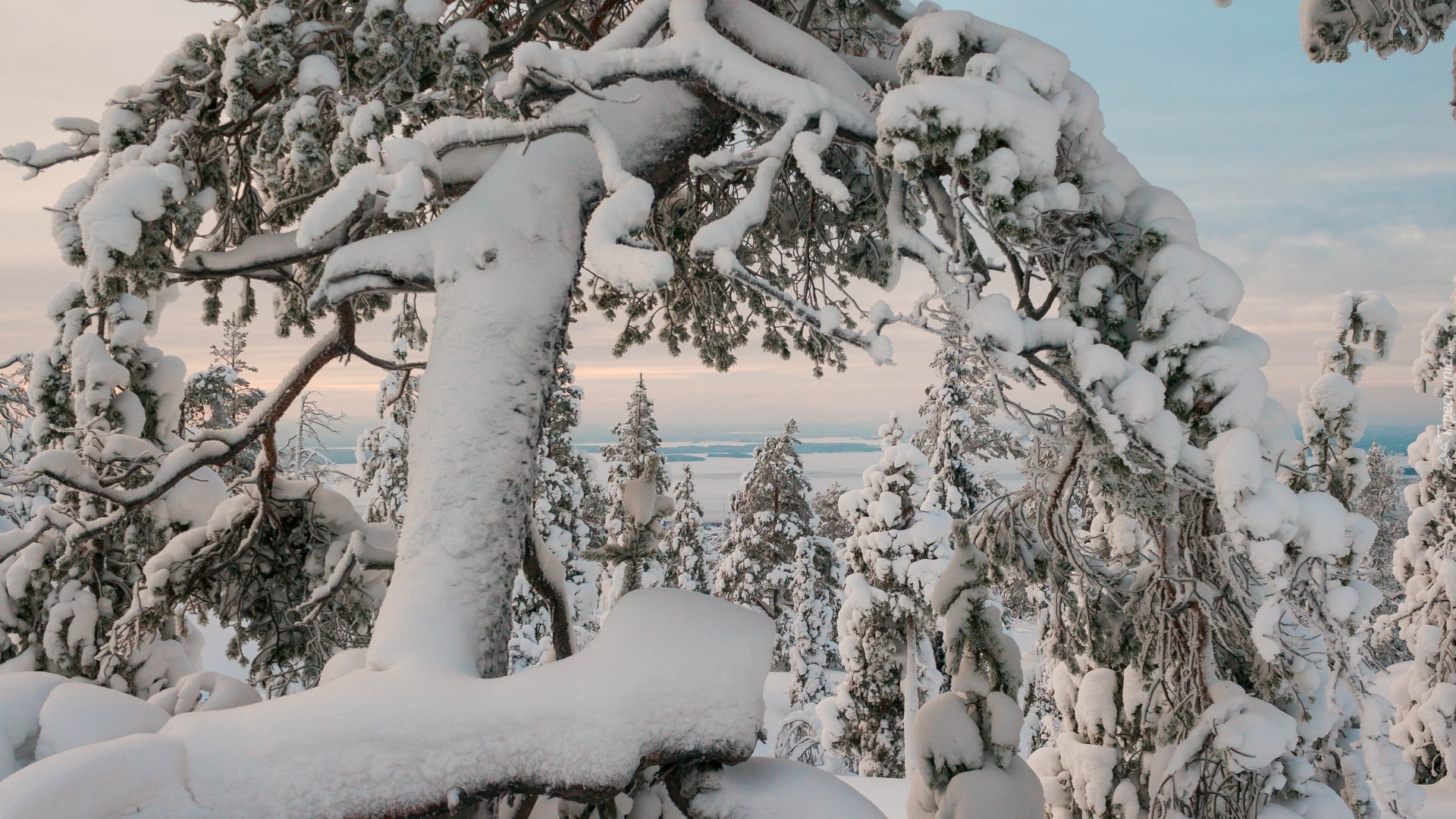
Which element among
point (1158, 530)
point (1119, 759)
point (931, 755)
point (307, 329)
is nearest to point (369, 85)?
point (307, 329)

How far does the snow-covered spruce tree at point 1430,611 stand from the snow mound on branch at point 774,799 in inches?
465

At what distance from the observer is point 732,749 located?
9.14 feet

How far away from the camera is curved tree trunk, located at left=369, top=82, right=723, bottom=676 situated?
119 inches

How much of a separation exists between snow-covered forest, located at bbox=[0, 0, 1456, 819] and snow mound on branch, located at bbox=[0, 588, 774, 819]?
1 centimetres

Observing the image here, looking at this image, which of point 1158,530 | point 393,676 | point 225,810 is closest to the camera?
point 225,810

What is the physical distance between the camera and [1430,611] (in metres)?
11.5

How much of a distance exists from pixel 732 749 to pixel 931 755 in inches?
95.7

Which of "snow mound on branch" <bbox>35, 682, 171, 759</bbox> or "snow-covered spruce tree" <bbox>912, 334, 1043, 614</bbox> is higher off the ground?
"snow-covered spruce tree" <bbox>912, 334, 1043, 614</bbox>

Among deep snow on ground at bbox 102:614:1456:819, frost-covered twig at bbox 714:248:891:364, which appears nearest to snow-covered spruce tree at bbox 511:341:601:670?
deep snow on ground at bbox 102:614:1456:819

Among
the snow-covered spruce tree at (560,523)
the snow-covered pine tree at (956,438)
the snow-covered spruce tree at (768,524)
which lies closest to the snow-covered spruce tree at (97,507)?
the snow-covered spruce tree at (560,523)

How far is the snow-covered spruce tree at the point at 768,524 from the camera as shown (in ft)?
85.1

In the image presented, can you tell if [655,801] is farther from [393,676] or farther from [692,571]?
[692,571]

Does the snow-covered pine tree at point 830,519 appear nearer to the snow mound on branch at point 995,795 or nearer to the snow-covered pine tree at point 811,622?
the snow-covered pine tree at point 811,622

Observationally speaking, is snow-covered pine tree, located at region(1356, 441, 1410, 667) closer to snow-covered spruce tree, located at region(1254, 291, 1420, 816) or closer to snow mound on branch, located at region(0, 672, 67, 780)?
snow-covered spruce tree, located at region(1254, 291, 1420, 816)
